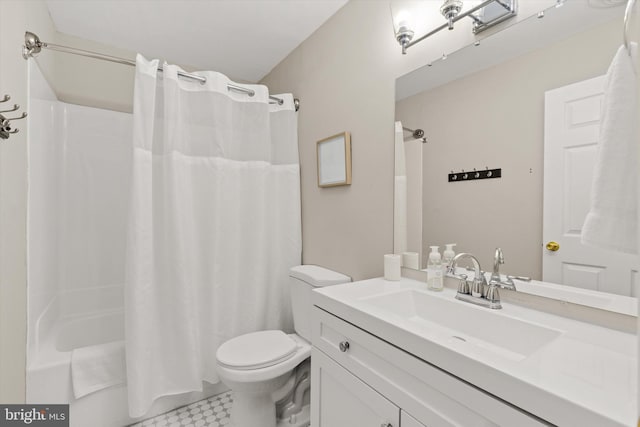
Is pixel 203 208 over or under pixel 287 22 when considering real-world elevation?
under

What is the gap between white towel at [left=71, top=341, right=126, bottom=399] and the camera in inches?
58.7

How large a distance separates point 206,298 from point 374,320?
1.26m

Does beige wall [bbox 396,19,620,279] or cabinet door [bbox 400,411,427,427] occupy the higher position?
beige wall [bbox 396,19,620,279]

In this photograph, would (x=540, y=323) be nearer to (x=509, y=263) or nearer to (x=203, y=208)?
(x=509, y=263)

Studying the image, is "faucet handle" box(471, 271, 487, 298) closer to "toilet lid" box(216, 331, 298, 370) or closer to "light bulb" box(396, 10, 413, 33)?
"toilet lid" box(216, 331, 298, 370)

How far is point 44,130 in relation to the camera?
5.56ft

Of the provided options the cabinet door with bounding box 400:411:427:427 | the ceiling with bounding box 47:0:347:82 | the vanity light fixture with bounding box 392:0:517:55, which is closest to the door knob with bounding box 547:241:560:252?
the cabinet door with bounding box 400:411:427:427

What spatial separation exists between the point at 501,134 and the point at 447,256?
20.6 inches

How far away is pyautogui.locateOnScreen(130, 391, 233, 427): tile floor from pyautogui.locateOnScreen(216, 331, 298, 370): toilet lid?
1.57 feet

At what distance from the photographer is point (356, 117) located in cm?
167

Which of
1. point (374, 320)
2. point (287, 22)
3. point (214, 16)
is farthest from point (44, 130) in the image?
point (374, 320)

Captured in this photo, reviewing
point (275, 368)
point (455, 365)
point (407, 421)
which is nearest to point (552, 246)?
point (455, 365)

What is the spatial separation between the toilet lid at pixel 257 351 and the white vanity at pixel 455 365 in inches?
12.0

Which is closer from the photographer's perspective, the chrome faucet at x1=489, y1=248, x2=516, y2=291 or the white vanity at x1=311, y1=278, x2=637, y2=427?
the white vanity at x1=311, y1=278, x2=637, y2=427
